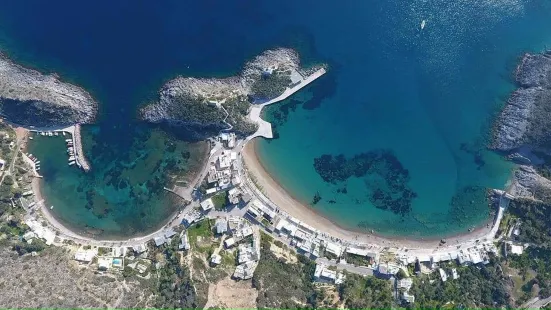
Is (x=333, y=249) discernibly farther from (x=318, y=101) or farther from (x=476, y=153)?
(x=476, y=153)

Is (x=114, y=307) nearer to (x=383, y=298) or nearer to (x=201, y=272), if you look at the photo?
(x=201, y=272)

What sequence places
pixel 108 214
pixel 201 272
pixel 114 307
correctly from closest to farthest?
pixel 114 307 → pixel 201 272 → pixel 108 214

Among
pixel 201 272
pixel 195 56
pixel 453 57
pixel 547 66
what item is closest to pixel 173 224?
pixel 201 272

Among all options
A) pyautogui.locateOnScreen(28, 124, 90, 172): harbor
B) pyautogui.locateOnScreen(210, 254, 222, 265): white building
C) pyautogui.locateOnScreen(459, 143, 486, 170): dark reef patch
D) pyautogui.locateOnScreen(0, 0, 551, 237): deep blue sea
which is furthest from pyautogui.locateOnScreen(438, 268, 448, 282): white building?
pyautogui.locateOnScreen(28, 124, 90, 172): harbor

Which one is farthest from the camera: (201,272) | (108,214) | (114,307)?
(108,214)

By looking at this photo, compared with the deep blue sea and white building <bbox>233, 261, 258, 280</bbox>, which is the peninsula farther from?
the deep blue sea

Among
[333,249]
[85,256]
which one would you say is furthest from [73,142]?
[333,249]

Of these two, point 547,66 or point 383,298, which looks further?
point 547,66
